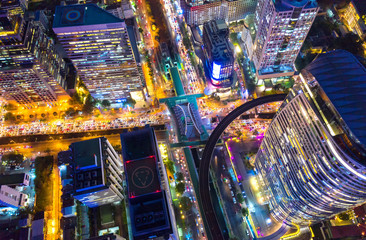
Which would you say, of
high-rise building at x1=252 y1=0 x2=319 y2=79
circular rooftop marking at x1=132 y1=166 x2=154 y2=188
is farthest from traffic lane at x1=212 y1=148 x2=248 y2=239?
high-rise building at x1=252 y1=0 x2=319 y2=79

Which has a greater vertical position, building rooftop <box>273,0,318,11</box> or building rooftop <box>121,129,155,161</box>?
building rooftop <box>273,0,318,11</box>

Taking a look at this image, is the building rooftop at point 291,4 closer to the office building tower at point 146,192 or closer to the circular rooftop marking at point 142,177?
the office building tower at point 146,192

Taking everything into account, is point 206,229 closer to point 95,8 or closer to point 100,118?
point 100,118

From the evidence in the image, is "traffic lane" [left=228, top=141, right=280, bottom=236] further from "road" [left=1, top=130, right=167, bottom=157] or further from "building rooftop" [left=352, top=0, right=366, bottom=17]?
"building rooftop" [left=352, top=0, right=366, bottom=17]

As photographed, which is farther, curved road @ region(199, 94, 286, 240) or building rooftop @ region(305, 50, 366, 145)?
curved road @ region(199, 94, 286, 240)

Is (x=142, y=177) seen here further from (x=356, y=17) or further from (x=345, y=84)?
(x=356, y=17)

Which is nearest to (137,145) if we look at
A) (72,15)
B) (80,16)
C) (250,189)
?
(80,16)
